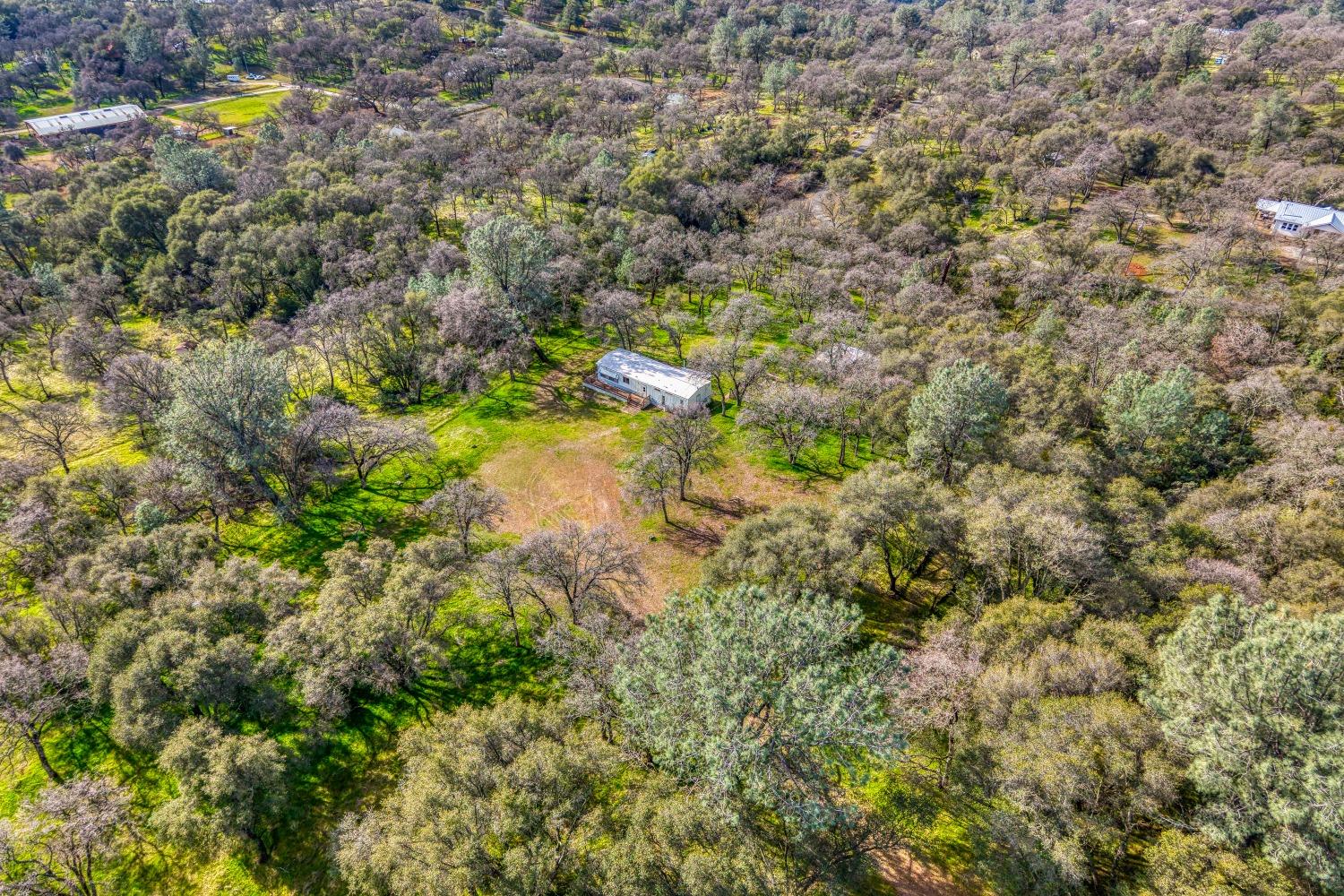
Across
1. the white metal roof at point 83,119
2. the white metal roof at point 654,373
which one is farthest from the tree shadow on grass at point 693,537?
the white metal roof at point 83,119

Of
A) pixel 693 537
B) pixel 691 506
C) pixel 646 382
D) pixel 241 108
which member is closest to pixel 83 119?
pixel 241 108

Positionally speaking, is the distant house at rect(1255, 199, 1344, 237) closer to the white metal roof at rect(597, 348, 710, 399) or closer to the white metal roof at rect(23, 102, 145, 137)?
the white metal roof at rect(597, 348, 710, 399)

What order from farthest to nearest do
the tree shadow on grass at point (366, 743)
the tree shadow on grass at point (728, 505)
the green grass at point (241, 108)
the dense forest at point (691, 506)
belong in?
the green grass at point (241, 108)
the tree shadow on grass at point (728, 505)
the tree shadow on grass at point (366, 743)
the dense forest at point (691, 506)

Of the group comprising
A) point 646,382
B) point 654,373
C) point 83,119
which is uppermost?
point 83,119

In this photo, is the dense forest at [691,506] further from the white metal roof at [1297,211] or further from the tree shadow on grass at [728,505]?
the white metal roof at [1297,211]

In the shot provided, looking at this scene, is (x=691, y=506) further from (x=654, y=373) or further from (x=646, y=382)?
(x=654, y=373)

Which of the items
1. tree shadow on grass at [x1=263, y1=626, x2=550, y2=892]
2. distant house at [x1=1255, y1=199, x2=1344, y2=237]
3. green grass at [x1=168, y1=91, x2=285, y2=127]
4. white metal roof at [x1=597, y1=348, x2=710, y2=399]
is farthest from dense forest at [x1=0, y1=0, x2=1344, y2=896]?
green grass at [x1=168, y1=91, x2=285, y2=127]
